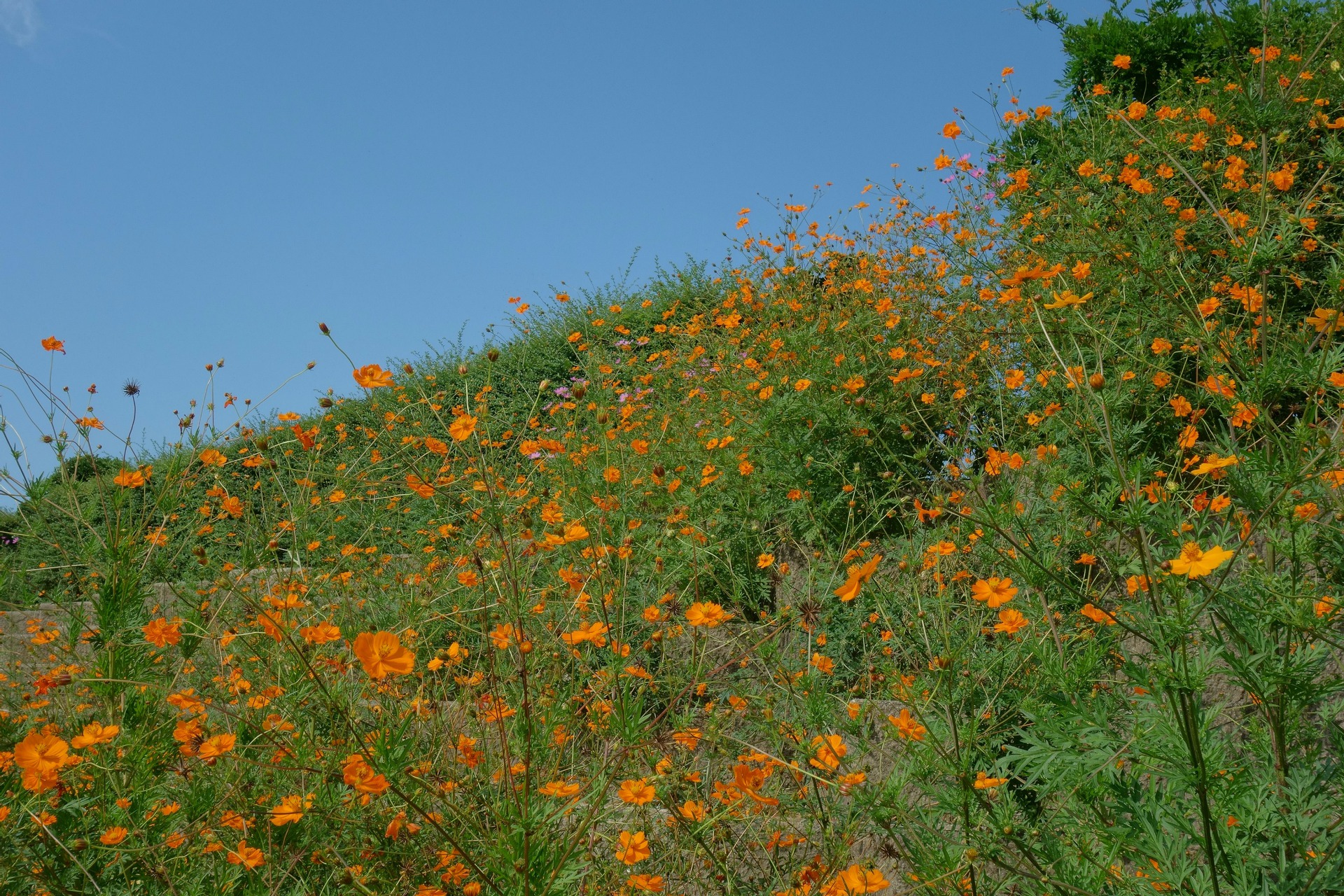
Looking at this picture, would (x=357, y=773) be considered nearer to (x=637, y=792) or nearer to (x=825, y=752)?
(x=637, y=792)

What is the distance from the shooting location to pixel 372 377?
180 centimetres

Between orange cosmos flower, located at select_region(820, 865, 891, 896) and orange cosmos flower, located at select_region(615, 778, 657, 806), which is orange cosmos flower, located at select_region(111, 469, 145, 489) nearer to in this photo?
orange cosmos flower, located at select_region(615, 778, 657, 806)

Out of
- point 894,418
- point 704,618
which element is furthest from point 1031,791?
point 894,418

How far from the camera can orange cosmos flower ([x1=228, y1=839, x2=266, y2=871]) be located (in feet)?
4.97

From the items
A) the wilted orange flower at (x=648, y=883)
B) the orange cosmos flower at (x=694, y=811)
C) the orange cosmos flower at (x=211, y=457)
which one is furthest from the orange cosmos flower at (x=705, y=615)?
the orange cosmos flower at (x=211, y=457)

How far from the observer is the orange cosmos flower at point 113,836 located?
150cm

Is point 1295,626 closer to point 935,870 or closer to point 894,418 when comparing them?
point 935,870

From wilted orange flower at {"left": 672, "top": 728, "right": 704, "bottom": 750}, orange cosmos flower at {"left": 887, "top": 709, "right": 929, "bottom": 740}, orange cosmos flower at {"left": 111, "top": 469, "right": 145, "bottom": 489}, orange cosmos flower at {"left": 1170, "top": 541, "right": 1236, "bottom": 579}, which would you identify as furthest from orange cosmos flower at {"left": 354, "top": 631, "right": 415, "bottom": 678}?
orange cosmos flower at {"left": 111, "top": 469, "right": 145, "bottom": 489}

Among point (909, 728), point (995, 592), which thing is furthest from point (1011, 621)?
point (909, 728)

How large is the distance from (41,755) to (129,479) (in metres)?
1.05

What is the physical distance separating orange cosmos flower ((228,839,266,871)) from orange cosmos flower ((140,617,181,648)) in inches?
19.4

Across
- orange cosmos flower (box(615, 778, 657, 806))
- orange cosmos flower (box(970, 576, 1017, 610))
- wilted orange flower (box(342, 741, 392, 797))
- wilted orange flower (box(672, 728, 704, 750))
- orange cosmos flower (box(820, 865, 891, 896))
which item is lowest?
orange cosmos flower (box(820, 865, 891, 896))

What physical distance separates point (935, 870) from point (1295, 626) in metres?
0.63

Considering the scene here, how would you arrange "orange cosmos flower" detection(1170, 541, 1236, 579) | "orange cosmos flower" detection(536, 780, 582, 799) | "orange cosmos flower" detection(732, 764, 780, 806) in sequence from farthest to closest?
"orange cosmos flower" detection(732, 764, 780, 806), "orange cosmos flower" detection(536, 780, 582, 799), "orange cosmos flower" detection(1170, 541, 1236, 579)
